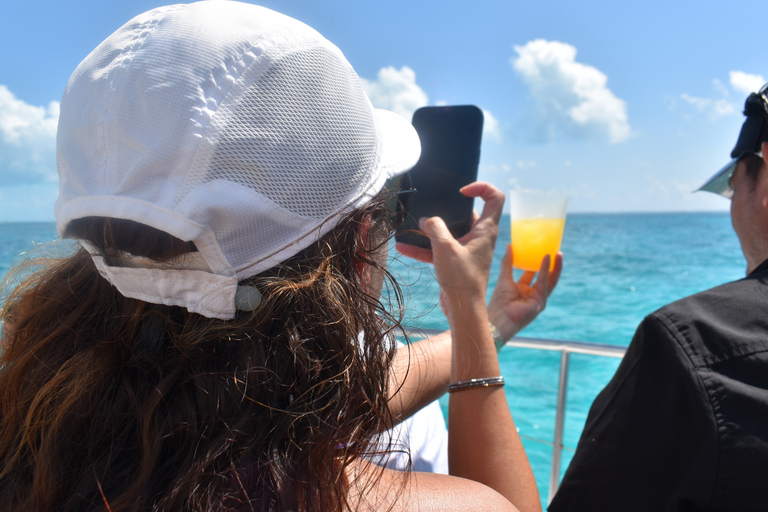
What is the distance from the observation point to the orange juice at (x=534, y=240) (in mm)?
1585

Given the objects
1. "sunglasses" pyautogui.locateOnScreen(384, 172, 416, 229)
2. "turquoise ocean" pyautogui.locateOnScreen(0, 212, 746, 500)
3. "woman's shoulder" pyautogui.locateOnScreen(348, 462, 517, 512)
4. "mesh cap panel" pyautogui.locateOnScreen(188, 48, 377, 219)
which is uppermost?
"mesh cap panel" pyautogui.locateOnScreen(188, 48, 377, 219)

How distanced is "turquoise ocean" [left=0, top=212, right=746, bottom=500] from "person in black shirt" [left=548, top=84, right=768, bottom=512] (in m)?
0.46

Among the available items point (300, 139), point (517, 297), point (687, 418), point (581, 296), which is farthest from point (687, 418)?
point (581, 296)

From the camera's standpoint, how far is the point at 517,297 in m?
1.61

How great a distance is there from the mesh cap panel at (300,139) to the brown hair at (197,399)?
8 cm

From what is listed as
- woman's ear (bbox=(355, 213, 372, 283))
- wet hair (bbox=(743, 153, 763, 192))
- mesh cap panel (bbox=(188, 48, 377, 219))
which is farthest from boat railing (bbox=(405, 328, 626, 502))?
mesh cap panel (bbox=(188, 48, 377, 219))

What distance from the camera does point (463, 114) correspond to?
133cm

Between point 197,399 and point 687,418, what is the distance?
950mm

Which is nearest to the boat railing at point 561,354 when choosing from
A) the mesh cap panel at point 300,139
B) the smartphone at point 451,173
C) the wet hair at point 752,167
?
the wet hair at point 752,167

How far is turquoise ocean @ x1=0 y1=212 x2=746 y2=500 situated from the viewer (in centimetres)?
112

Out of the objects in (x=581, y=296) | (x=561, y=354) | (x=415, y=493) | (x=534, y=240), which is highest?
(x=534, y=240)

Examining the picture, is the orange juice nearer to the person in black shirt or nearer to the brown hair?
the person in black shirt

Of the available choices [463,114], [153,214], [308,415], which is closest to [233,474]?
[308,415]

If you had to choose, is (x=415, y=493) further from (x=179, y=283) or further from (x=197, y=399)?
(x=179, y=283)
